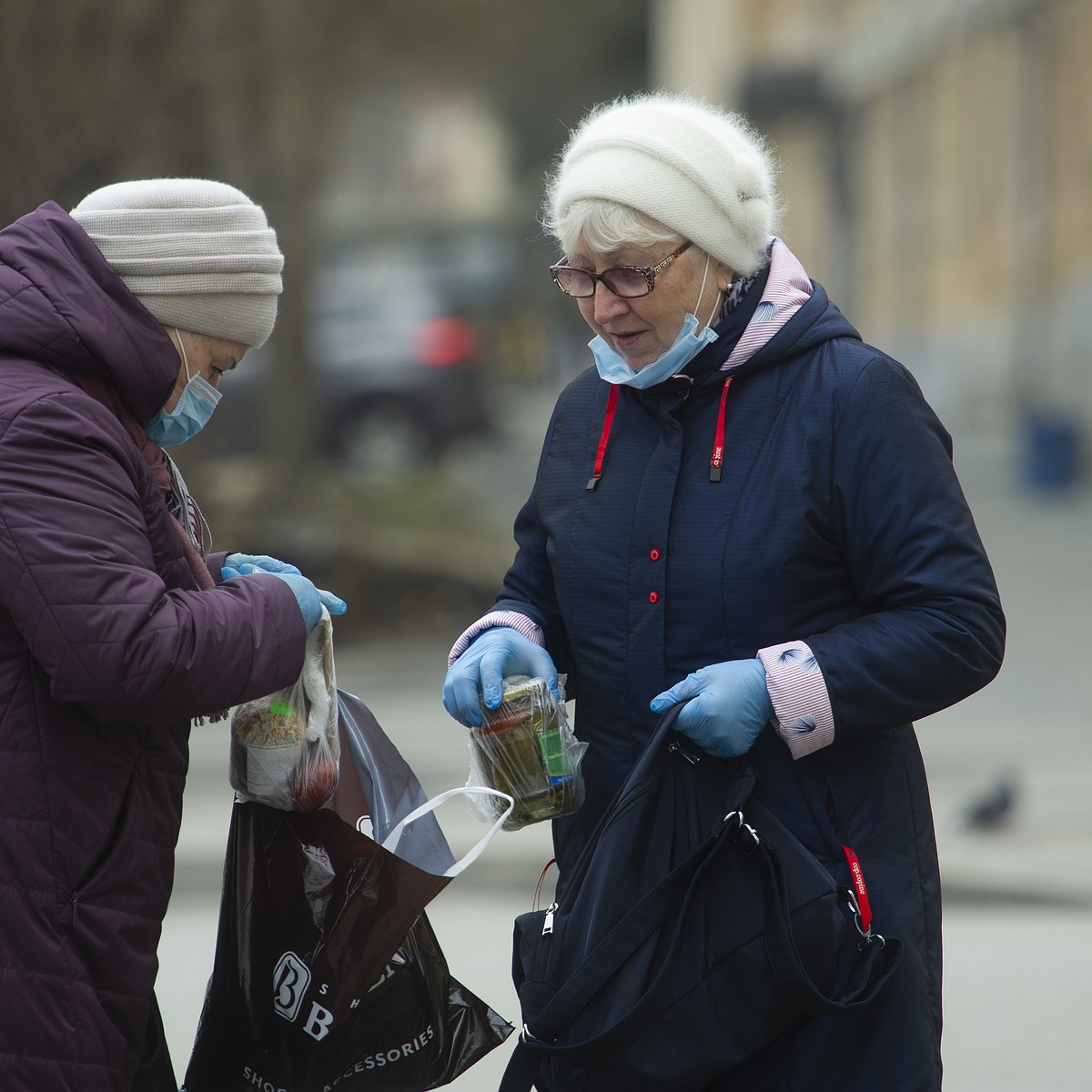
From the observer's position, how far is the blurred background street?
517 centimetres

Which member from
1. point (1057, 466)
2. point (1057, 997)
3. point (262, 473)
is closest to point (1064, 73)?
point (1057, 466)

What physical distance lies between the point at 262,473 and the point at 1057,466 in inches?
257

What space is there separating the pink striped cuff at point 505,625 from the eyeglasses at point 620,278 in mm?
532

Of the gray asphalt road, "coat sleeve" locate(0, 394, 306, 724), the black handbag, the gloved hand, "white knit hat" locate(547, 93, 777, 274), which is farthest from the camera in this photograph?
the gray asphalt road

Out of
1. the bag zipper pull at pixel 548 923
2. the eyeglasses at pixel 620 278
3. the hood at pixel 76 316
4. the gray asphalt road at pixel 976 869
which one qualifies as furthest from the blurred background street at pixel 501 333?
the hood at pixel 76 316

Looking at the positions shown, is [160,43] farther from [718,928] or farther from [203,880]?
[718,928]

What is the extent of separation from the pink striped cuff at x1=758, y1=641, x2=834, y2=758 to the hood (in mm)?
931

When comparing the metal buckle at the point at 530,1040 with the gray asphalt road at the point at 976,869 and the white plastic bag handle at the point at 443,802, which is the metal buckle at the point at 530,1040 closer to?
the white plastic bag handle at the point at 443,802

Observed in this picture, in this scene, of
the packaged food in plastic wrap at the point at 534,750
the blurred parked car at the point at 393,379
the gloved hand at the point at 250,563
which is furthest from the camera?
the blurred parked car at the point at 393,379

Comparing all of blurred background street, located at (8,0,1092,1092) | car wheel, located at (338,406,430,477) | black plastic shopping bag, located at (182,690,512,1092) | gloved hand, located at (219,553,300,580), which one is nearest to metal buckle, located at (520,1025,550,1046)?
black plastic shopping bag, located at (182,690,512,1092)

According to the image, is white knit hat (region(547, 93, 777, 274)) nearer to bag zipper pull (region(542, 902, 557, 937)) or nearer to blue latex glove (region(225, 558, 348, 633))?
blue latex glove (region(225, 558, 348, 633))

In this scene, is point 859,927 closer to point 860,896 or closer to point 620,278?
point 860,896

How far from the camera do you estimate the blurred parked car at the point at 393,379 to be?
17.6 meters

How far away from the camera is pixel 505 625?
2.68 m
